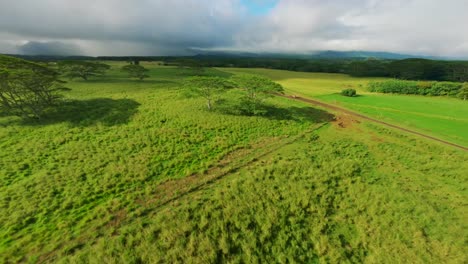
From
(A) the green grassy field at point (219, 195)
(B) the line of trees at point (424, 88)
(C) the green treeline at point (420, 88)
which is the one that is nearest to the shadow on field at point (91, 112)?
(A) the green grassy field at point (219, 195)

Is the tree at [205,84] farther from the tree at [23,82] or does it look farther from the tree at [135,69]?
the tree at [135,69]

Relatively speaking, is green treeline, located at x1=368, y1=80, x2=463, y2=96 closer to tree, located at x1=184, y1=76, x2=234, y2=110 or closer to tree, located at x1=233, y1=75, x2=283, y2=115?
tree, located at x1=233, y1=75, x2=283, y2=115

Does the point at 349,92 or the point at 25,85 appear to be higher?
the point at 25,85

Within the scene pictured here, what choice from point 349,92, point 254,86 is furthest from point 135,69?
point 349,92

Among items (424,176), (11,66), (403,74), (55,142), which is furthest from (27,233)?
(403,74)

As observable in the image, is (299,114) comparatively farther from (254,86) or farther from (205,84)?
(205,84)

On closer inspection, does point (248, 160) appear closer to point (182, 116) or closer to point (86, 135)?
point (182, 116)
